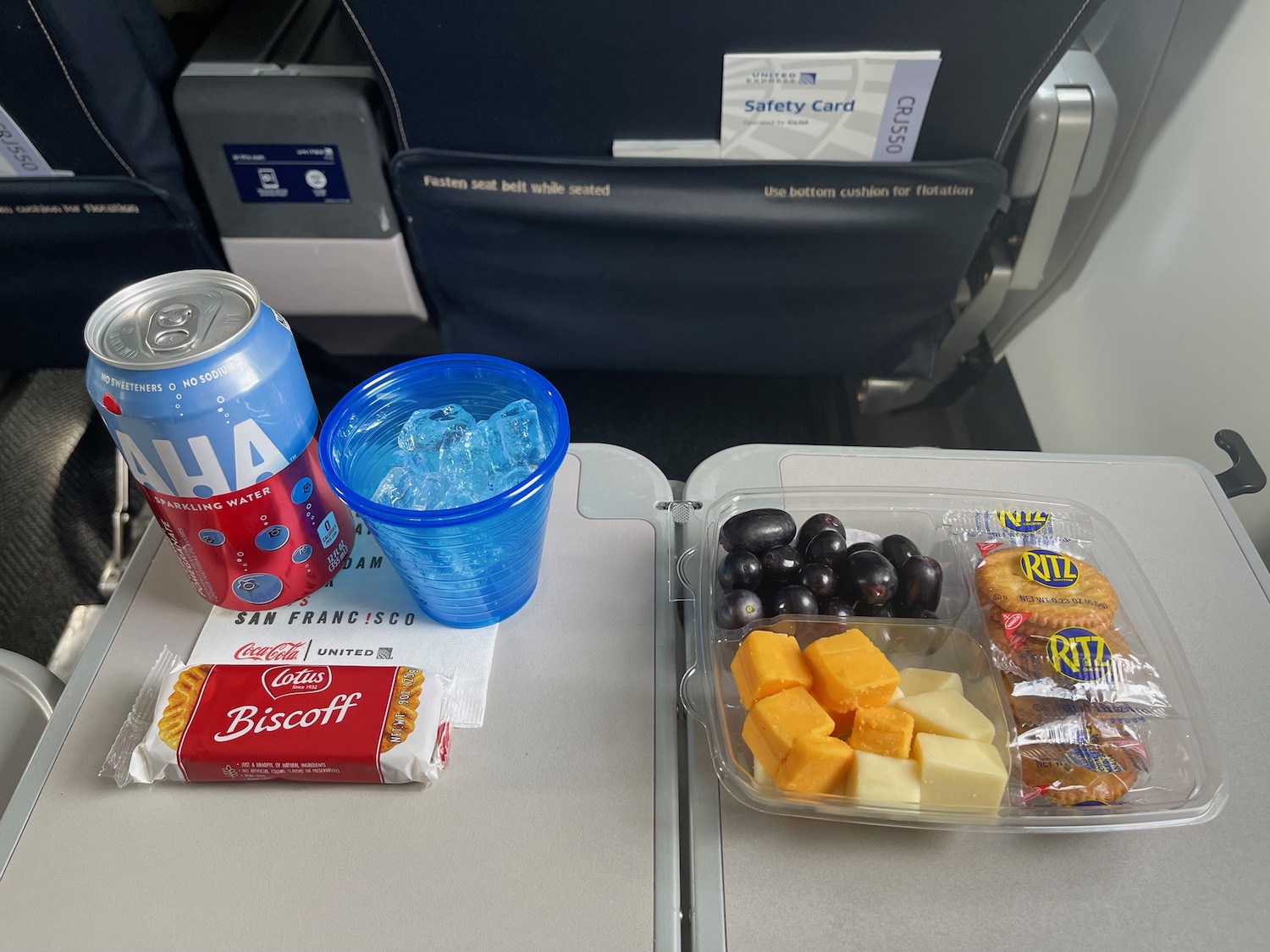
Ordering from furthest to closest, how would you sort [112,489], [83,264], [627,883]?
1. [112,489]
2. [83,264]
3. [627,883]

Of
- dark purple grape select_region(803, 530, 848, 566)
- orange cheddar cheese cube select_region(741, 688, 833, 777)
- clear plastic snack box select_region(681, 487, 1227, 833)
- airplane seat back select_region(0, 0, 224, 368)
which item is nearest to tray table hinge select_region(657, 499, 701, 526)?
clear plastic snack box select_region(681, 487, 1227, 833)

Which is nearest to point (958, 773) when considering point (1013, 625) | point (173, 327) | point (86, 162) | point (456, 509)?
point (1013, 625)

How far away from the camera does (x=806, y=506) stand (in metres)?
0.79

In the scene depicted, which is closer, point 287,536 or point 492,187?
point 287,536

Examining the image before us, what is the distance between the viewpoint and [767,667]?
599 millimetres

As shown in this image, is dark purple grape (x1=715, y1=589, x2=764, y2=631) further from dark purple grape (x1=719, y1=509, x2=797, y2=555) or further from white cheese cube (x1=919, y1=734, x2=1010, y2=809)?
white cheese cube (x1=919, y1=734, x2=1010, y2=809)

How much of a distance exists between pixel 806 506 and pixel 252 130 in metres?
0.77

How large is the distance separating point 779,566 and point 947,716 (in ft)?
0.56

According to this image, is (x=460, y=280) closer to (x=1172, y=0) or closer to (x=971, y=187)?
(x=971, y=187)

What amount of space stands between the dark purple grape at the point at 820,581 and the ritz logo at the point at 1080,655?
16 centimetres

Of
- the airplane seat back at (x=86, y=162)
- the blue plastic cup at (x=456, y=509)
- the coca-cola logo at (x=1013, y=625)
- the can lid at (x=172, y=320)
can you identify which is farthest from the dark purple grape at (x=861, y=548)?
the airplane seat back at (x=86, y=162)

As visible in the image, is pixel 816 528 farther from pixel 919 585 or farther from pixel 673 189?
pixel 673 189

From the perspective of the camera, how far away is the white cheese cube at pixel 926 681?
61 centimetres

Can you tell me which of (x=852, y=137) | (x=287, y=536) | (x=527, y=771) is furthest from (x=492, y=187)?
(x=527, y=771)
